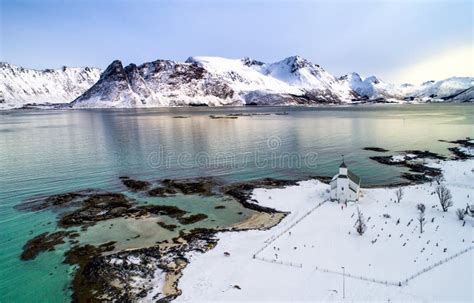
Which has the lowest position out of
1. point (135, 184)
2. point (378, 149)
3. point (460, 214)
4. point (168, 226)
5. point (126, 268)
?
point (126, 268)

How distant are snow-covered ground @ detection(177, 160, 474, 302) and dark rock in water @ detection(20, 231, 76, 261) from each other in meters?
12.9

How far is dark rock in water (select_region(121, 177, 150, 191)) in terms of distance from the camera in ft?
144

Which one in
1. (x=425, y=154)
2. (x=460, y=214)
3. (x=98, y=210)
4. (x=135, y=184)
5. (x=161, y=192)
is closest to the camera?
(x=460, y=214)

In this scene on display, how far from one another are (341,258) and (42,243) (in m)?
25.2

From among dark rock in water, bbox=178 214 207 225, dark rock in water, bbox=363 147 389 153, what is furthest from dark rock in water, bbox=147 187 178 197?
dark rock in water, bbox=363 147 389 153

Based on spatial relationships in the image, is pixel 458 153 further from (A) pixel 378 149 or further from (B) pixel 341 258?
(B) pixel 341 258

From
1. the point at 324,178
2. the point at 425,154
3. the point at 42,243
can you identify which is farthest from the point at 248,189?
the point at 425,154

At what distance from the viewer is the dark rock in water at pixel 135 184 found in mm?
43969

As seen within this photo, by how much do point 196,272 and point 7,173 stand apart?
142 ft

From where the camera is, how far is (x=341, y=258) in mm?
24703

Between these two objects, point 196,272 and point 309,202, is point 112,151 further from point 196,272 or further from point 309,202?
point 196,272

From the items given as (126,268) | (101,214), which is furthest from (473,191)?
(101,214)

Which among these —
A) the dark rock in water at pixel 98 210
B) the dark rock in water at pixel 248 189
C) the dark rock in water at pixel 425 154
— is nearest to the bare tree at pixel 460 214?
the dark rock in water at pixel 248 189

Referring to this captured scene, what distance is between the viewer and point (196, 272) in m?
23.9
